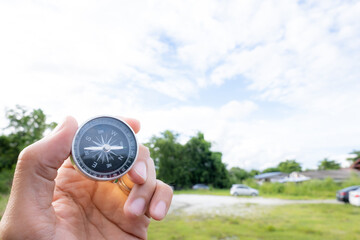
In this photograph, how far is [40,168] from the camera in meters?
1.08

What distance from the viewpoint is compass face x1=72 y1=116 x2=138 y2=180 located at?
1275 millimetres

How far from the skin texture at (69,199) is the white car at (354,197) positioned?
1553cm

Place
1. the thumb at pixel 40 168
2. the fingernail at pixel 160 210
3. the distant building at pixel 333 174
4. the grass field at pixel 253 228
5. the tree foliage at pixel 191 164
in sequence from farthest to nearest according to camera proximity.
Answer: the distant building at pixel 333 174 → the tree foliage at pixel 191 164 → the grass field at pixel 253 228 → the fingernail at pixel 160 210 → the thumb at pixel 40 168

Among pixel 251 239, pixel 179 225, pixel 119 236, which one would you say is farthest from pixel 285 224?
pixel 119 236

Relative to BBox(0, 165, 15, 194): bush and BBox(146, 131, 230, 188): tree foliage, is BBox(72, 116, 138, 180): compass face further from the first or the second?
BBox(146, 131, 230, 188): tree foliage

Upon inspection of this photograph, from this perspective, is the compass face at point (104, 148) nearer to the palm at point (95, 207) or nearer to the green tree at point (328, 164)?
the palm at point (95, 207)

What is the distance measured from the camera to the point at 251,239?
6.29 meters

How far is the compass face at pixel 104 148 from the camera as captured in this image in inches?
50.2


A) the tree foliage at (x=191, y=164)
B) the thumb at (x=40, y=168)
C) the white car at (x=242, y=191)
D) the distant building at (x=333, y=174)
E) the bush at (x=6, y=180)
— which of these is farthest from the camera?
the distant building at (x=333, y=174)

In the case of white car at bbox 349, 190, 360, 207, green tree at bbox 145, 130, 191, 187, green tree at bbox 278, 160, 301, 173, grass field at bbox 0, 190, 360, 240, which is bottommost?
grass field at bbox 0, 190, 360, 240

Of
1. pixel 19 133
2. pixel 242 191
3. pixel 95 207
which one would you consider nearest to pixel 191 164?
pixel 242 191

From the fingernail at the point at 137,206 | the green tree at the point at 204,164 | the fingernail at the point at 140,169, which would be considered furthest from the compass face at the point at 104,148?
the green tree at the point at 204,164

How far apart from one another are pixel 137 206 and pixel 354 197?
15.9 m

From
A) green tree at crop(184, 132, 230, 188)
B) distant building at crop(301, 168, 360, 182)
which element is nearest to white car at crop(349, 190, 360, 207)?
green tree at crop(184, 132, 230, 188)
